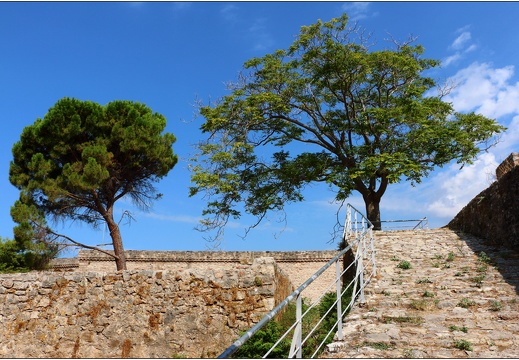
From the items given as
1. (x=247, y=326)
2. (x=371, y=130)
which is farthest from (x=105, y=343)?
(x=371, y=130)

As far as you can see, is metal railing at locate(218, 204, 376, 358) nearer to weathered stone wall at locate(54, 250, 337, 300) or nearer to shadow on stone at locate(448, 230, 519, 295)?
shadow on stone at locate(448, 230, 519, 295)

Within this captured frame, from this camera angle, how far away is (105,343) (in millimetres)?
10656

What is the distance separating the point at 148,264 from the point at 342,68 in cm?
1194

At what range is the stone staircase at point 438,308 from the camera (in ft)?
18.4

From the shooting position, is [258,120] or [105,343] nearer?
[105,343]

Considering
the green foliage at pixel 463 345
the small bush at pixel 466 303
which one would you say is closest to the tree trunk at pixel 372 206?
the small bush at pixel 466 303

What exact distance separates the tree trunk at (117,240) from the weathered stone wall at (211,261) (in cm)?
95

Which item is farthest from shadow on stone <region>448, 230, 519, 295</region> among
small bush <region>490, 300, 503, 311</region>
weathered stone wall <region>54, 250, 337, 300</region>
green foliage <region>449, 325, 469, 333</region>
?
weathered stone wall <region>54, 250, 337, 300</region>

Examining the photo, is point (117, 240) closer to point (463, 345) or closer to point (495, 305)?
point (495, 305)

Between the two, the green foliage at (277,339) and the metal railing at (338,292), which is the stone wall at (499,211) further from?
the green foliage at (277,339)

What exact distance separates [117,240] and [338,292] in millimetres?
15095

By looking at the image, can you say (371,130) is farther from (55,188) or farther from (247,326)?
(55,188)

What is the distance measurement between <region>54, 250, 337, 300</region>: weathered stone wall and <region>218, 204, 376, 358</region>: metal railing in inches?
164

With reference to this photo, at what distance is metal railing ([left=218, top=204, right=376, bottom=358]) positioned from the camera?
3617mm
